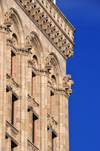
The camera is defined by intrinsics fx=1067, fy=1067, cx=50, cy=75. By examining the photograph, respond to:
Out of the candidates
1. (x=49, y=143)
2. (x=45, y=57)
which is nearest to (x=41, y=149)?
(x=49, y=143)

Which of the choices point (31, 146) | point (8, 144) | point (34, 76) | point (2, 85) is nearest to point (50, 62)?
point (34, 76)

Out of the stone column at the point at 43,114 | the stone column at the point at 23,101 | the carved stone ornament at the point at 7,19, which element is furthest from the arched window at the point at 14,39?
the stone column at the point at 43,114

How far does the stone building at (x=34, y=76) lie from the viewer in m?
82.8

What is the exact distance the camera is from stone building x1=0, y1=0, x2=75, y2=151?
272 ft

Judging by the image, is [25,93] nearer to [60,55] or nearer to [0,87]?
[0,87]

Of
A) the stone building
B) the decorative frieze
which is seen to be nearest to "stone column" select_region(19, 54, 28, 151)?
the stone building

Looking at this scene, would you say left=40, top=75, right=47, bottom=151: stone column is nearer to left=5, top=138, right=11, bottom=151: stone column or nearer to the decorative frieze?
the decorative frieze

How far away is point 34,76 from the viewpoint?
90.4 meters

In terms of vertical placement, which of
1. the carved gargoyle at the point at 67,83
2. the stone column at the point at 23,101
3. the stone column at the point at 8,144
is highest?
the carved gargoyle at the point at 67,83

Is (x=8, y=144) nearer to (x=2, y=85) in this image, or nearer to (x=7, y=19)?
(x=2, y=85)

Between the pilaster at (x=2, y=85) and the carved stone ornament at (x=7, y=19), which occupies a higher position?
the carved stone ornament at (x=7, y=19)

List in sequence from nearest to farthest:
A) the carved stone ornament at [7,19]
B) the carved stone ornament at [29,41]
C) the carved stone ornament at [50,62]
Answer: the carved stone ornament at [7,19]
the carved stone ornament at [29,41]
the carved stone ornament at [50,62]

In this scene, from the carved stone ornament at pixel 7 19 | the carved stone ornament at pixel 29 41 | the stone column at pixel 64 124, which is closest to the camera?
the carved stone ornament at pixel 7 19

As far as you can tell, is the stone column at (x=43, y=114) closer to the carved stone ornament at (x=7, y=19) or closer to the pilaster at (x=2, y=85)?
the pilaster at (x=2, y=85)
